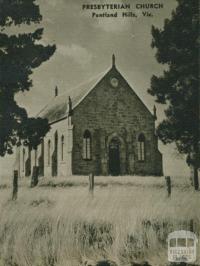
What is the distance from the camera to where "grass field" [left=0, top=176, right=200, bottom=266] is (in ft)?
14.5

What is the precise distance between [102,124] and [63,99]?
0.52 m

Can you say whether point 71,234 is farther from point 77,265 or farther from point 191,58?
point 191,58

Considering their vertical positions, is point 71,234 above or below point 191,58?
below

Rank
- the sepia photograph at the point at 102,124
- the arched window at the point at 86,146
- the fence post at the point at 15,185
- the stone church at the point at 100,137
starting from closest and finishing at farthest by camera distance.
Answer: the sepia photograph at the point at 102,124
the fence post at the point at 15,185
the stone church at the point at 100,137
the arched window at the point at 86,146

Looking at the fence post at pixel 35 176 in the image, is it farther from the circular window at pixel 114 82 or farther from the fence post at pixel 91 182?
the circular window at pixel 114 82

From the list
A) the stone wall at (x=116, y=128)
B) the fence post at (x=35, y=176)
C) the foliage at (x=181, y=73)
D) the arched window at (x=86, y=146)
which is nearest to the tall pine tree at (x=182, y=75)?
the foliage at (x=181, y=73)

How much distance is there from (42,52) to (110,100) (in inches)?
38.2

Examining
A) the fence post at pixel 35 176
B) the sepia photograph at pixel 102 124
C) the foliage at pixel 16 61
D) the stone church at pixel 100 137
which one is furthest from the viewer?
the stone church at pixel 100 137

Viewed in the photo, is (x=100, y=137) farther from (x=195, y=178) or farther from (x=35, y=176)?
(x=195, y=178)

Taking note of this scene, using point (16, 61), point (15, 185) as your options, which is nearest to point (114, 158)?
point (15, 185)

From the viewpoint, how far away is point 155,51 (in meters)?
5.02

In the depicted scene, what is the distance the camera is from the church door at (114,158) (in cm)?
513

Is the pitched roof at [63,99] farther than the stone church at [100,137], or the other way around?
the stone church at [100,137]

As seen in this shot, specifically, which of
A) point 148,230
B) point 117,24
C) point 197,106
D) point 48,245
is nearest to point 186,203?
point 148,230
